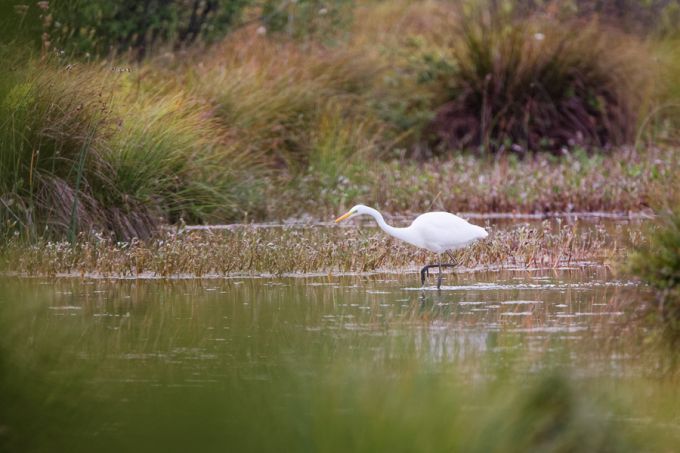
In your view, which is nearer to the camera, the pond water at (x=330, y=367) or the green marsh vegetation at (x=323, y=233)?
the pond water at (x=330, y=367)

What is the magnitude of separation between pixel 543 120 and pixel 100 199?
345 inches

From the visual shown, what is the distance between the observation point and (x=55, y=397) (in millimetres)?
6609

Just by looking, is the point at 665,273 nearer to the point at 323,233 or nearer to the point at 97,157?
the point at 323,233

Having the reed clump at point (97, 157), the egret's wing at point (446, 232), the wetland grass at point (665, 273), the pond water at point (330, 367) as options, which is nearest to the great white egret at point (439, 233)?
the egret's wing at point (446, 232)

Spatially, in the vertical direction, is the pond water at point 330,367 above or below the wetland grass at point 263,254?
below

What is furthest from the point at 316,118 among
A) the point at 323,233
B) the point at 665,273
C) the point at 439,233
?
the point at 665,273

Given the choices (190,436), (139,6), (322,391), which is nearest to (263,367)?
(322,391)

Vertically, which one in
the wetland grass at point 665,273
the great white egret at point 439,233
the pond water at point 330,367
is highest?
the great white egret at point 439,233

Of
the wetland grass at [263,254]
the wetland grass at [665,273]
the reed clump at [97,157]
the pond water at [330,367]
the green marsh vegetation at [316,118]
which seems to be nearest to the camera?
the pond water at [330,367]

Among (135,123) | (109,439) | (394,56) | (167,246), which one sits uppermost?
(394,56)

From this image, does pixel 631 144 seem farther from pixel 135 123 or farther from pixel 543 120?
pixel 135 123

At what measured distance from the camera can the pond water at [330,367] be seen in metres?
5.79

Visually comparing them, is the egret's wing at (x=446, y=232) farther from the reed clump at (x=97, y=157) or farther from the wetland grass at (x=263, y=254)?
the reed clump at (x=97, y=157)

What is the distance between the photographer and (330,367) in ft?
23.5
